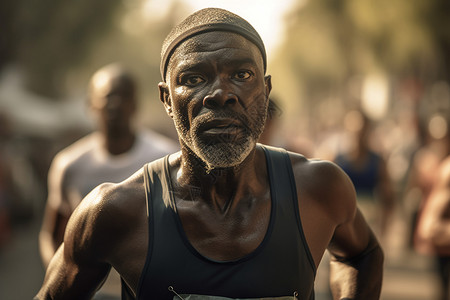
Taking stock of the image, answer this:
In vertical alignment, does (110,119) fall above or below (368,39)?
below

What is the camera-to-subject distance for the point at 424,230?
4895 millimetres

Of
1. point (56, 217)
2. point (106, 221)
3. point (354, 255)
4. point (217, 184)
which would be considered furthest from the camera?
point (56, 217)

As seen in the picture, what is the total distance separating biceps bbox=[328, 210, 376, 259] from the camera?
2525 millimetres

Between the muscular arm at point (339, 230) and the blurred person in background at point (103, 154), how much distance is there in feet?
7.28

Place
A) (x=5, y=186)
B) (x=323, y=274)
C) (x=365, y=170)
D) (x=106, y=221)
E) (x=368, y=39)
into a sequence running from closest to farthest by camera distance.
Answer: (x=106, y=221)
(x=365, y=170)
(x=323, y=274)
(x=5, y=186)
(x=368, y=39)

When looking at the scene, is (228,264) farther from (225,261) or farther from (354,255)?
(354,255)

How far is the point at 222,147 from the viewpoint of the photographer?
2227 mm

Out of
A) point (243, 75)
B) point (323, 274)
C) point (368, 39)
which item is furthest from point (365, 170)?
point (368, 39)

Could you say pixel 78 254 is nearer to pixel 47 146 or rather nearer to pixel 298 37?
pixel 47 146

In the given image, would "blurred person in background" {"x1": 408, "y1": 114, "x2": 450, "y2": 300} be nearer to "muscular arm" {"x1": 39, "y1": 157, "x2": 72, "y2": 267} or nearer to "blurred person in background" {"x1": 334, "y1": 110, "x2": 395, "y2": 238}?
"blurred person in background" {"x1": 334, "y1": 110, "x2": 395, "y2": 238}

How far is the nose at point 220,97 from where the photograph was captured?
2176 mm

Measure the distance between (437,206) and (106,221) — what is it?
10.5 feet

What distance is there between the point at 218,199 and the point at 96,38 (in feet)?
93.3

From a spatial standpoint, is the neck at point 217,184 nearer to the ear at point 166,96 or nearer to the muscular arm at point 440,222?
the ear at point 166,96
